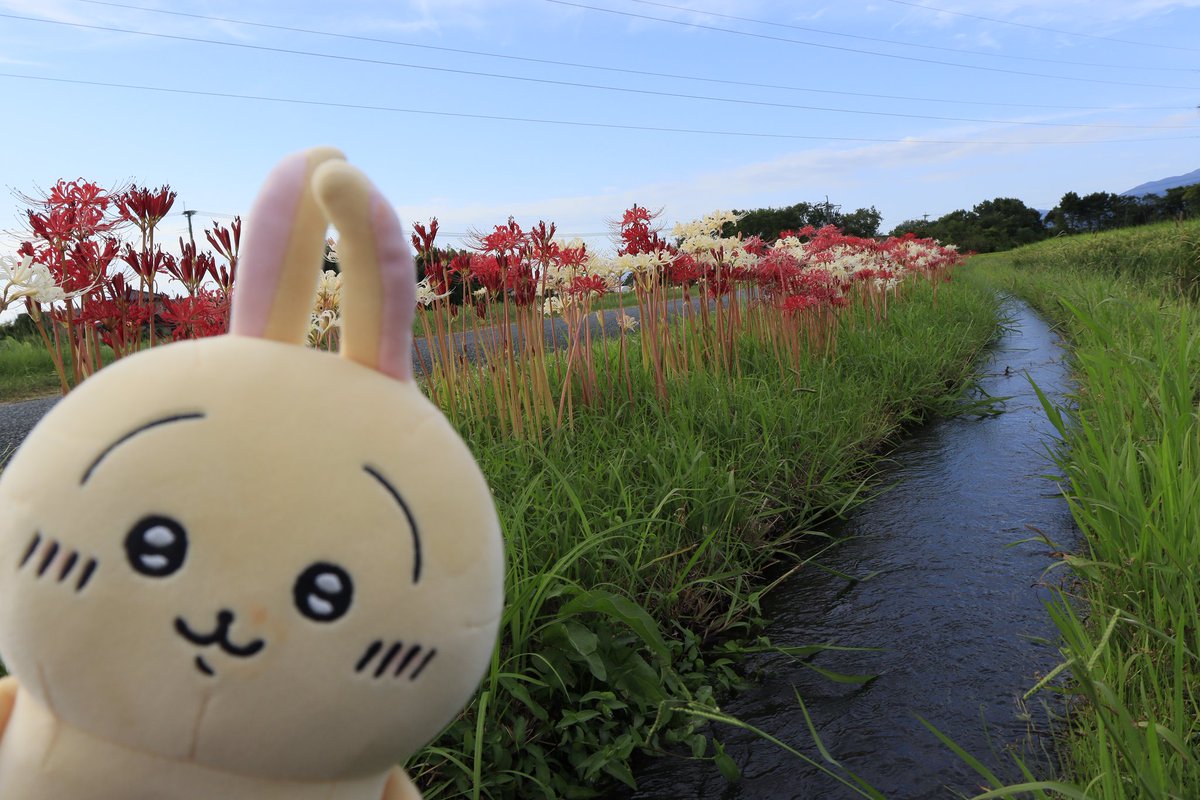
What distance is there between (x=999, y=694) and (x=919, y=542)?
45.3 inches

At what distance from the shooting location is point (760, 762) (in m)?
1.97

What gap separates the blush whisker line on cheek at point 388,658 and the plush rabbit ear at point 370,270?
0.89 ft

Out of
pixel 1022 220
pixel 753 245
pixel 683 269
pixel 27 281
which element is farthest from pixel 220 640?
pixel 1022 220

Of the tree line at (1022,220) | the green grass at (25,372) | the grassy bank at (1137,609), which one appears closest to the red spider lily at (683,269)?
the grassy bank at (1137,609)

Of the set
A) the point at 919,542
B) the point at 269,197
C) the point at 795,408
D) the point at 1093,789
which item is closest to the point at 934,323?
the point at 795,408

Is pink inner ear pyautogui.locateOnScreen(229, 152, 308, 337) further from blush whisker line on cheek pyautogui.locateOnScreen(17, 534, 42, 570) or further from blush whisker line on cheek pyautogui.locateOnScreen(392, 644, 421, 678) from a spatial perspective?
blush whisker line on cheek pyautogui.locateOnScreen(392, 644, 421, 678)

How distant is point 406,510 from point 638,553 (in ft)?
5.57

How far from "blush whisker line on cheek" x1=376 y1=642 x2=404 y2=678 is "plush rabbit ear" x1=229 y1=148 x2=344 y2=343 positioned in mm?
355

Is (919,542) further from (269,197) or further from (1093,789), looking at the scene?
(269,197)

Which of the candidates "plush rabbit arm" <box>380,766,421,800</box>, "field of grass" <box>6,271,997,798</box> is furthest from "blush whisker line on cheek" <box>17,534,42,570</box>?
"field of grass" <box>6,271,997,798</box>

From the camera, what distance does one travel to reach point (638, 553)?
2.40m

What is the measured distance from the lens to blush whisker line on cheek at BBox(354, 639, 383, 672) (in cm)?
74

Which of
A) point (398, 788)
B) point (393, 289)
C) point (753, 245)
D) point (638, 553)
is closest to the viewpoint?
point (393, 289)

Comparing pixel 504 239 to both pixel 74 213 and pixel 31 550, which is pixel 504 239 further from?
pixel 31 550
